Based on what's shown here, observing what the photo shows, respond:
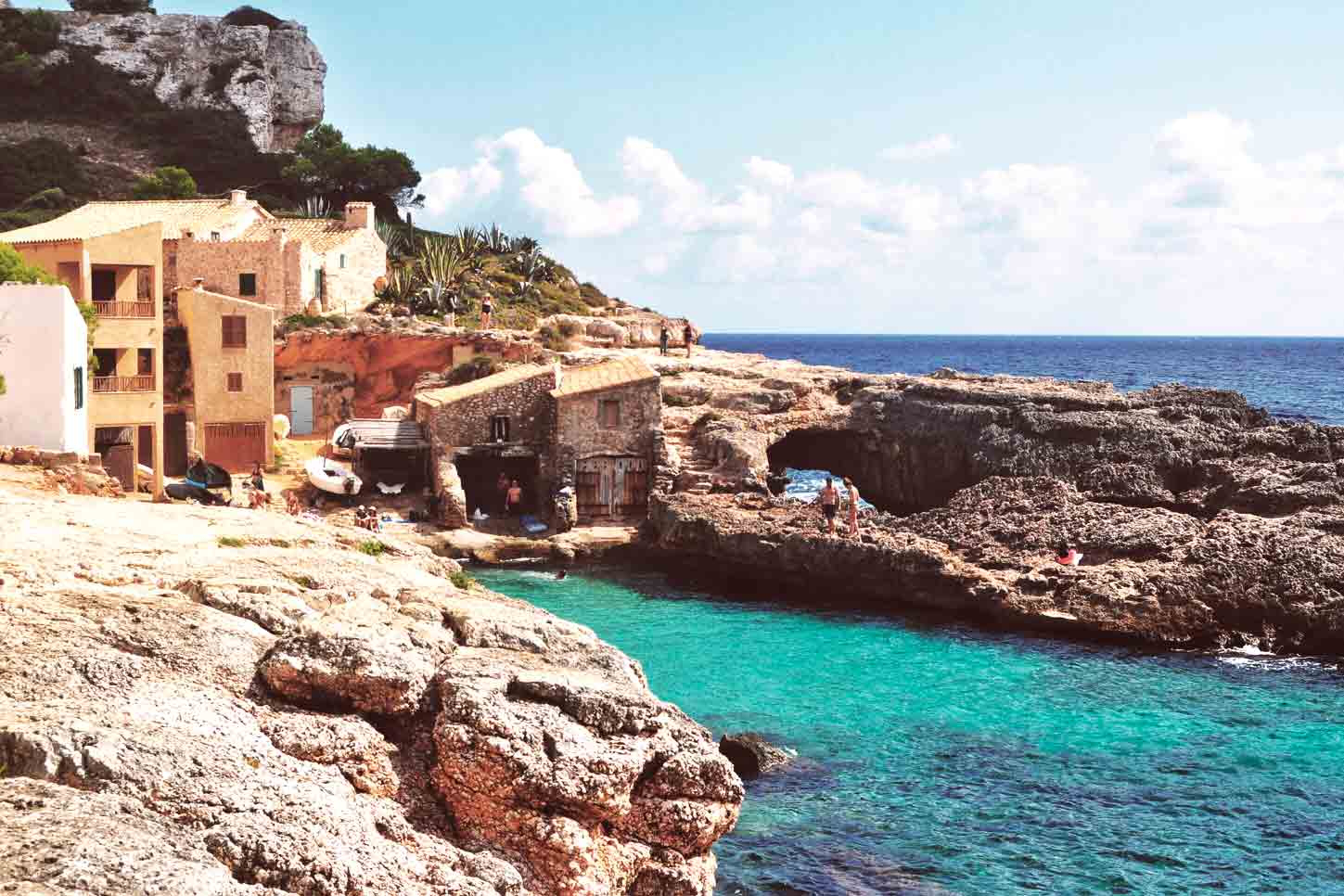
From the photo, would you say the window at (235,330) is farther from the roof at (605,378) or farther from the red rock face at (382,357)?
the roof at (605,378)

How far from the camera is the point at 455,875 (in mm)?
10125

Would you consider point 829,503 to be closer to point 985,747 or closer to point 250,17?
point 985,747

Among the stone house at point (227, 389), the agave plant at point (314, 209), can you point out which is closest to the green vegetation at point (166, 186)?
the agave plant at point (314, 209)

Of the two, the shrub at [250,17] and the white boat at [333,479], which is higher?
the shrub at [250,17]

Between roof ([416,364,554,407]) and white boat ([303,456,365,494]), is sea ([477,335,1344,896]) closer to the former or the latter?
white boat ([303,456,365,494])

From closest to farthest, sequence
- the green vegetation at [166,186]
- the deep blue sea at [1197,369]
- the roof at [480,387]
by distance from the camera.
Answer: the roof at [480,387] < the green vegetation at [166,186] < the deep blue sea at [1197,369]

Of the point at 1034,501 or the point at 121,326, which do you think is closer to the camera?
the point at 1034,501

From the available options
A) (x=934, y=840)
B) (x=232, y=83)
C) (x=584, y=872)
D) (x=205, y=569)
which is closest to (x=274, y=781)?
(x=584, y=872)

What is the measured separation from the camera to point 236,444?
156 feet

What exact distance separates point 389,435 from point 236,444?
6.88m

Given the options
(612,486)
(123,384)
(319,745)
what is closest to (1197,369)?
(612,486)

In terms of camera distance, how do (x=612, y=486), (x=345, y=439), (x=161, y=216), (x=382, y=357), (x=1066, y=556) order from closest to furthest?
(x=1066, y=556) → (x=612, y=486) → (x=345, y=439) → (x=382, y=357) → (x=161, y=216)

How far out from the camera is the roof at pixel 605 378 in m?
41.9

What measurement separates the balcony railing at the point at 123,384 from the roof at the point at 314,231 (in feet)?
59.2
